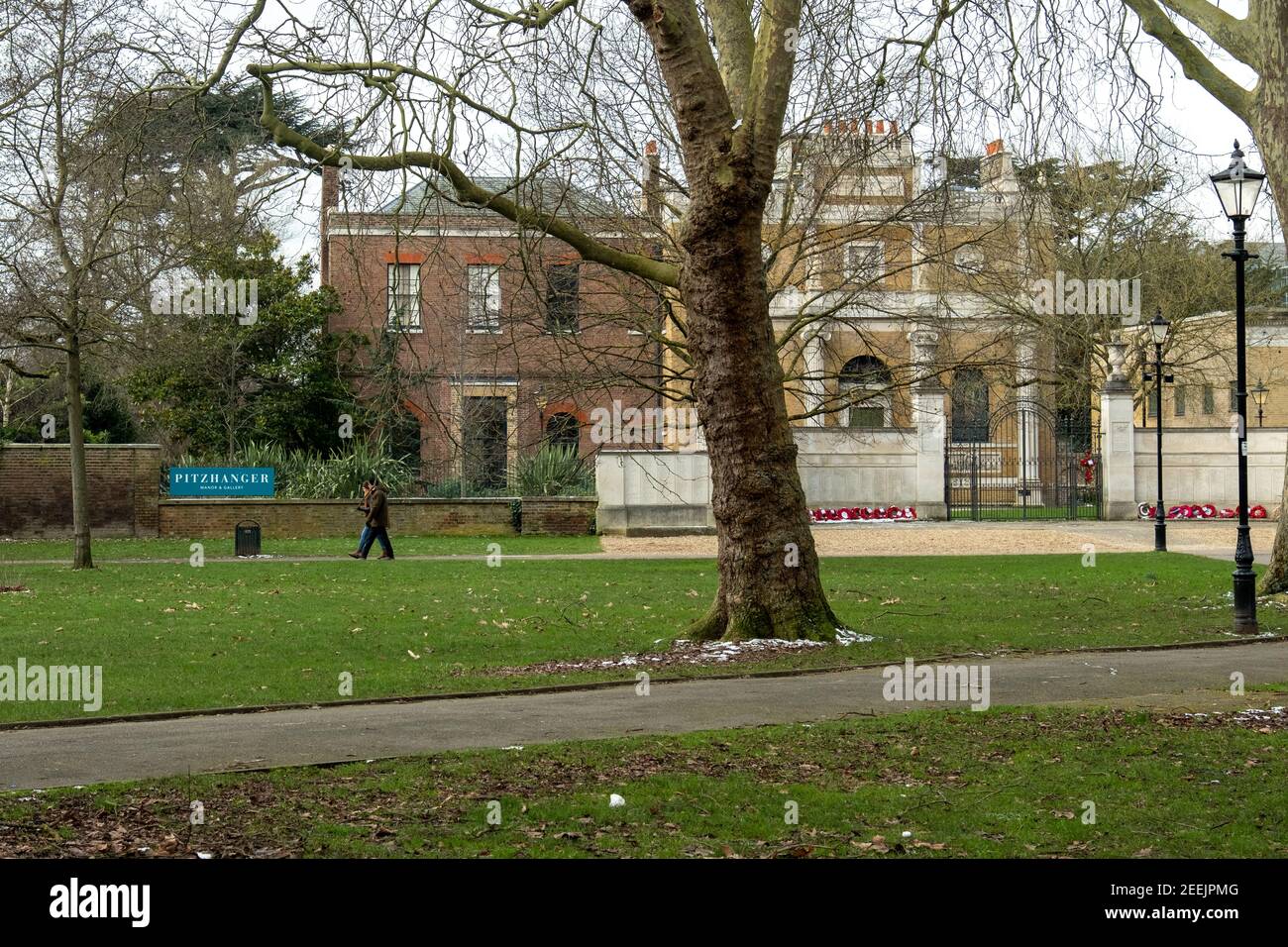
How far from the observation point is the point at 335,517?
114 ft

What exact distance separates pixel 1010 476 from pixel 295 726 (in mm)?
34321

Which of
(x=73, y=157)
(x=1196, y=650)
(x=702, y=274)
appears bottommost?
(x=1196, y=650)

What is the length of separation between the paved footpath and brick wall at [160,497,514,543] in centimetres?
2230

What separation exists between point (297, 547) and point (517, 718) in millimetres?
21099

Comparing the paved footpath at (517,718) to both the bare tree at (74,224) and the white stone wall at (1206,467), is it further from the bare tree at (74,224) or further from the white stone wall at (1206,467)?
the white stone wall at (1206,467)

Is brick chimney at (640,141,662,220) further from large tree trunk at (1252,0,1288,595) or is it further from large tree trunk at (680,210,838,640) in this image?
large tree trunk at (1252,0,1288,595)

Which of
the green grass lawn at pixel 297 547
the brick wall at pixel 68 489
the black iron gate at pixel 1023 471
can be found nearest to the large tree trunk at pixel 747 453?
the green grass lawn at pixel 297 547

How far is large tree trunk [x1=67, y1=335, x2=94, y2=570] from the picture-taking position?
80.4 feet

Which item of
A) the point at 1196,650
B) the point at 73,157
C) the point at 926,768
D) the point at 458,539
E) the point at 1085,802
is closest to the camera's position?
the point at 1085,802

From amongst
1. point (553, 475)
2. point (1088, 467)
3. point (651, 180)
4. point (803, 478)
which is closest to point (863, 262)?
point (651, 180)
